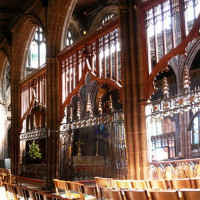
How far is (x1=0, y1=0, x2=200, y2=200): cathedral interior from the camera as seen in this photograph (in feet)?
29.8

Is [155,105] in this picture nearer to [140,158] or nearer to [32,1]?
[140,158]

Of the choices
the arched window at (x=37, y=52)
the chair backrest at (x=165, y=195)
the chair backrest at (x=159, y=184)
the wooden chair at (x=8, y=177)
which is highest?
the arched window at (x=37, y=52)

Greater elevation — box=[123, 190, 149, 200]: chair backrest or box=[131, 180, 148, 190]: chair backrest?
box=[123, 190, 149, 200]: chair backrest

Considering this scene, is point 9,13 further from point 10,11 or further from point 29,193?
point 29,193

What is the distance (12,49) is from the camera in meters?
19.4

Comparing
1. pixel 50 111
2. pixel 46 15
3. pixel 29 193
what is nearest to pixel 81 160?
pixel 50 111

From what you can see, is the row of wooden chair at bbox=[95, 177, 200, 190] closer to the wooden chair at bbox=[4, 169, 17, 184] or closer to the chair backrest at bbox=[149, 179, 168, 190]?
the chair backrest at bbox=[149, 179, 168, 190]

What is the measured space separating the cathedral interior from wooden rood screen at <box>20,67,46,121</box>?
1.9 inches

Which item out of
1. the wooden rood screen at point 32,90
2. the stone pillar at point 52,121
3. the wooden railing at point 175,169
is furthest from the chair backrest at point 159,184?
the wooden rood screen at point 32,90

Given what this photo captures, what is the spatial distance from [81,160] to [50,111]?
370 centimetres

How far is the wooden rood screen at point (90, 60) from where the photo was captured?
1121 centimetres

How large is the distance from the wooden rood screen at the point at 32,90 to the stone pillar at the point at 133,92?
21.1ft

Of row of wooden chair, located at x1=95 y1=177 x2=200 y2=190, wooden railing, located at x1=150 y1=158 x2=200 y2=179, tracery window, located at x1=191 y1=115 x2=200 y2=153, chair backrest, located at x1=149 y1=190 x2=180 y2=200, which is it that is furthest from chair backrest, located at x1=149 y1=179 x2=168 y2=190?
tracery window, located at x1=191 y1=115 x2=200 y2=153

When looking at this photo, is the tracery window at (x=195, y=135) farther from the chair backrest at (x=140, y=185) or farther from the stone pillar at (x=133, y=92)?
the chair backrest at (x=140, y=185)
